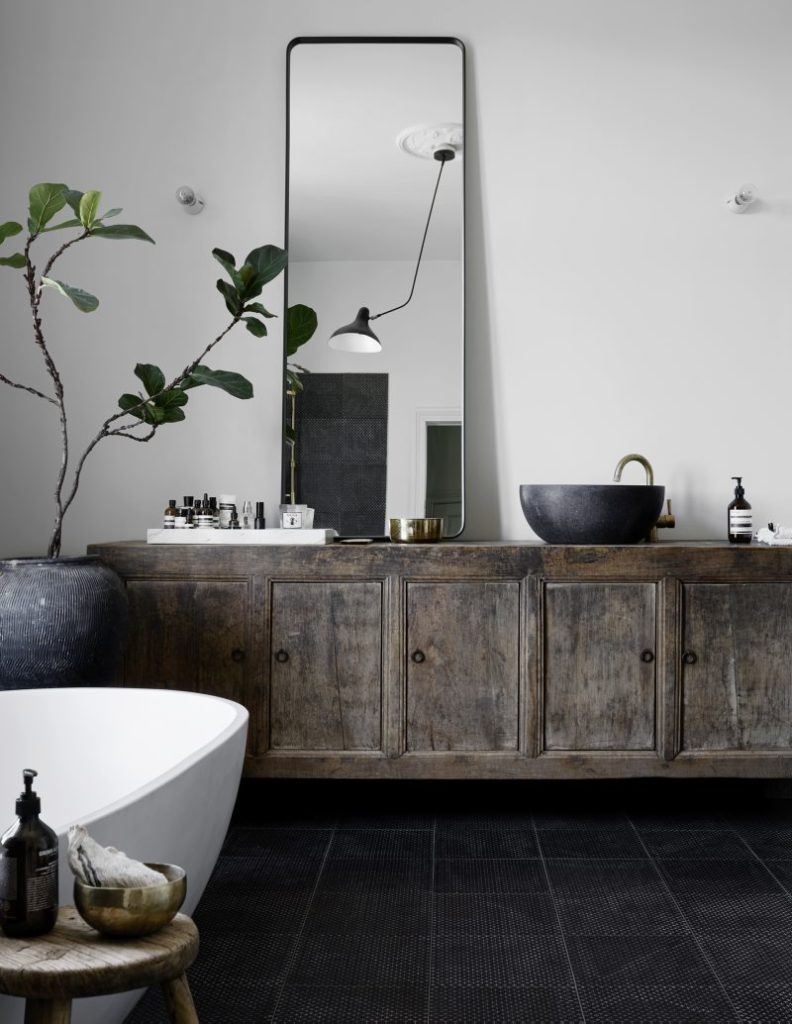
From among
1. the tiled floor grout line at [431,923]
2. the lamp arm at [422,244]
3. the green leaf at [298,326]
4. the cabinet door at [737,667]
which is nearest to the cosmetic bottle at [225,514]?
the green leaf at [298,326]

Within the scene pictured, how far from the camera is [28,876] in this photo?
99 cm

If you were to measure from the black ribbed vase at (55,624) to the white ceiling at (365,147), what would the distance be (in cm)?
A: 145

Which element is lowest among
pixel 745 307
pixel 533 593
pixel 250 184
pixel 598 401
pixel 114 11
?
pixel 533 593

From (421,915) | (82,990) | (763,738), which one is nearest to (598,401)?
(763,738)

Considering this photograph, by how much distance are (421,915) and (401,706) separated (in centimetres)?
66

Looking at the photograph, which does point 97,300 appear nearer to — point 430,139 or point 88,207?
point 88,207

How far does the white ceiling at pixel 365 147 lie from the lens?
2994mm

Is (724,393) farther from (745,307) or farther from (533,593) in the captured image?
(533,593)

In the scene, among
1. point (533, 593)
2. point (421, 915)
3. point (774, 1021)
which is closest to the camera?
point (774, 1021)

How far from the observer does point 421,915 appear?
1994 millimetres

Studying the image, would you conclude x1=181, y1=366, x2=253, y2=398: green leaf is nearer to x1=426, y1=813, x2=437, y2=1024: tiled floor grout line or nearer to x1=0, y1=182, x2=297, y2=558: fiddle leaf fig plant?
x1=0, y1=182, x2=297, y2=558: fiddle leaf fig plant

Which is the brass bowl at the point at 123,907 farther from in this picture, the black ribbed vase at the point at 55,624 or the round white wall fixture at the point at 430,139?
the round white wall fixture at the point at 430,139

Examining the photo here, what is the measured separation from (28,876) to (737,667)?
6.97 feet

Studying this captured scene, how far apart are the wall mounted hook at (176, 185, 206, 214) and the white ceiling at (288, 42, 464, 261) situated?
348 millimetres
